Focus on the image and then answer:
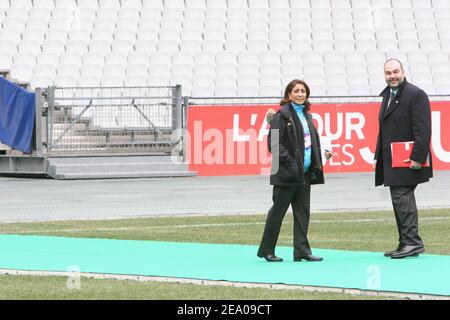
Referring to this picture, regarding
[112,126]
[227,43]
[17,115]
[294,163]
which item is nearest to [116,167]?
[112,126]

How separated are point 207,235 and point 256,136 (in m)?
13.1

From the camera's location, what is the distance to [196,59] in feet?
111

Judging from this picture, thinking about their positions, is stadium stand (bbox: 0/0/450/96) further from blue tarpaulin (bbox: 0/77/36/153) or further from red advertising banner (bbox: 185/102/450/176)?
red advertising banner (bbox: 185/102/450/176)

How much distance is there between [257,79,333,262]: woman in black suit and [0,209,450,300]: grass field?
132cm

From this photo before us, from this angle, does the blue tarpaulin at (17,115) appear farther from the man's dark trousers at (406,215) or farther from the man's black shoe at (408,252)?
Result: the man's black shoe at (408,252)

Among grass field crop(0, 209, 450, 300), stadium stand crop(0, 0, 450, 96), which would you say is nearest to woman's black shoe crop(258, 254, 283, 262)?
grass field crop(0, 209, 450, 300)

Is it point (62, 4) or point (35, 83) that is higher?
point (62, 4)

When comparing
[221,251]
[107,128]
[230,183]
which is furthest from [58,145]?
[221,251]

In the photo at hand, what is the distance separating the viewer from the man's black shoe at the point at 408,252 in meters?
12.0

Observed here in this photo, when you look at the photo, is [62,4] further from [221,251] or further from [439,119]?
[221,251]

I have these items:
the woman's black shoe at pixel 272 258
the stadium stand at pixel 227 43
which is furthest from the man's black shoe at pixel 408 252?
the stadium stand at pixel 227 43

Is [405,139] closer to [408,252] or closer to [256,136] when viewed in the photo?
[408,252]

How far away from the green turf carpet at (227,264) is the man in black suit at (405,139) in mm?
291
